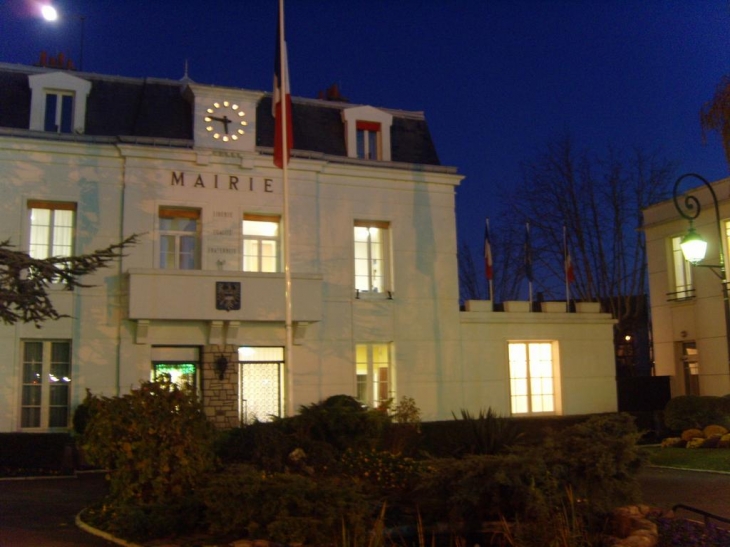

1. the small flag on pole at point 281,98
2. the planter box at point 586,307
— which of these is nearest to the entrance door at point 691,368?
the planter box at point 586,307

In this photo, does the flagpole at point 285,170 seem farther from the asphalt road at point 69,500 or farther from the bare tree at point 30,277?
the asphalt road at point 69,500

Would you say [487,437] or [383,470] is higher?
[487,437]

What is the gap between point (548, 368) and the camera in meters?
23.7

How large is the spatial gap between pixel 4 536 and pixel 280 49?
11.6 meters

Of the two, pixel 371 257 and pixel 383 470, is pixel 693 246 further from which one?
pixel 371 257

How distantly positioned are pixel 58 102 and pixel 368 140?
8.15 m

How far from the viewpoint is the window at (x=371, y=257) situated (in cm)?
2209

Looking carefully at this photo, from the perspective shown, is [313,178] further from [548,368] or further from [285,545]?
[285,545]

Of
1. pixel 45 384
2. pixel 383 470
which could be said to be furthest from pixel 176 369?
pixel 383 470

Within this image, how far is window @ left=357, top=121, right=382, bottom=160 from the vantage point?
23016 mm

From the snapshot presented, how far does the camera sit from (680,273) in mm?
26094

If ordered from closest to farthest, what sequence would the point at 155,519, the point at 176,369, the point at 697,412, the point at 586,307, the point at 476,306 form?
the point at 155,519 < the point at 176,369 < the point at 697,412 < the point at 476,306 < the point at 586,307

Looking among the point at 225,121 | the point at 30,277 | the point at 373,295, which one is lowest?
the point at 30,277

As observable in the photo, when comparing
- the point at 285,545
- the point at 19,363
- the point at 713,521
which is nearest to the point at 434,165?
the point at 19,363
